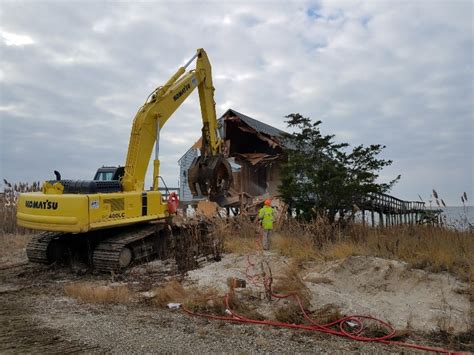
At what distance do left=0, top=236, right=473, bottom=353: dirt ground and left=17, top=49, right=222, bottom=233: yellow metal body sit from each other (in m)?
1.33

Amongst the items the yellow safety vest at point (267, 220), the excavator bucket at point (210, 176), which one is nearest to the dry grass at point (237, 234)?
the yellow safety vest at point (267, 220)

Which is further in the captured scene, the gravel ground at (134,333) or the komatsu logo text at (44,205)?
the komatsu logo text at (44,205)

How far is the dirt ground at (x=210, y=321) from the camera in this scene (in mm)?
5195

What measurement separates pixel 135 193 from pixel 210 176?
2.06 metres

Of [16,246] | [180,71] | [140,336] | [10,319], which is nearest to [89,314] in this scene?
[10,319]

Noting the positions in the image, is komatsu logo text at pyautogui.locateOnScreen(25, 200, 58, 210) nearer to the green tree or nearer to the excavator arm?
the excavator arm

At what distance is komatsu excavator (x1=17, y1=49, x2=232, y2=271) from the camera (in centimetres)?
995

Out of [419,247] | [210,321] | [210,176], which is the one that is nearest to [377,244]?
[419,247]

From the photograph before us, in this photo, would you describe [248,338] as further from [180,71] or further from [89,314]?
[180,71]

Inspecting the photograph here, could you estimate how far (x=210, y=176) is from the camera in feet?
39.6

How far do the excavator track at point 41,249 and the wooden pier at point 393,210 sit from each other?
28.3 feet

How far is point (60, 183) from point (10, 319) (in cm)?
475

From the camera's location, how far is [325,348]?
5082 millimetres

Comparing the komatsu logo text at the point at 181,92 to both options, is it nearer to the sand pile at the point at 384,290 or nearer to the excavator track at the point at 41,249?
the excavator track at the point at 41,249
